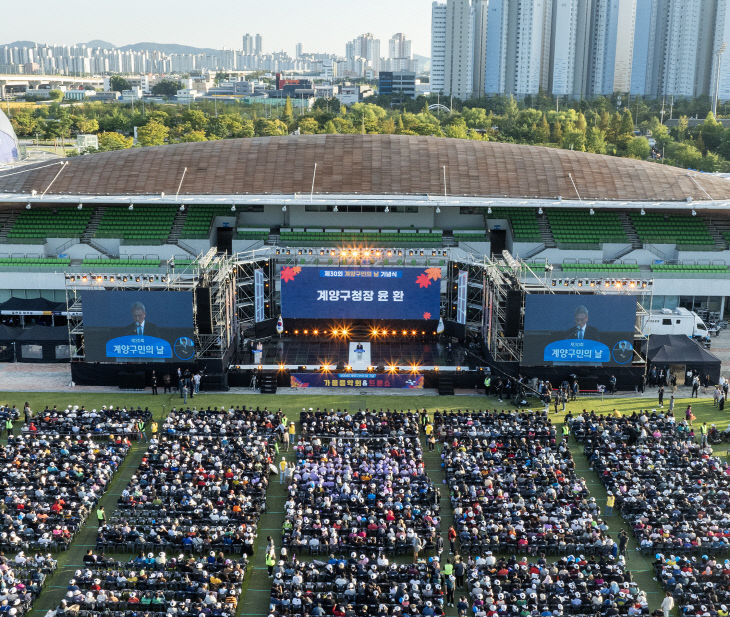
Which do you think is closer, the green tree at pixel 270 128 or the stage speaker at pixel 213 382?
the stage speaker at pixel 213 382

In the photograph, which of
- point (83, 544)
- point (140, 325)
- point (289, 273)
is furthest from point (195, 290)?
point (83, 544)

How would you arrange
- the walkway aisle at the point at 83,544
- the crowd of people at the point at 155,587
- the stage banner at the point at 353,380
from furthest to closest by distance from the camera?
1. the stage banner at the point at 353,380
2. the walkway aisle at the point at 83,544
3. the crowd of people at the point at 155,587

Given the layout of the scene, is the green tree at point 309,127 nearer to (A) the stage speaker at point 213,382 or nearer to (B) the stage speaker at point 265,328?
(B) the stage speaker at point 265,328

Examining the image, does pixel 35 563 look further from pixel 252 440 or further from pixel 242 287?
pixel 242 287

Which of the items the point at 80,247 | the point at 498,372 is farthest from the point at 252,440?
the point at 80,247

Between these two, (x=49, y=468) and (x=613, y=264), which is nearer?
(x=49, y=468)

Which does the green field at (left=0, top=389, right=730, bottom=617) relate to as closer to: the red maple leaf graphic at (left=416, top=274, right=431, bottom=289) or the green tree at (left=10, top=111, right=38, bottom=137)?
the red maple leaf graphic at (left=416, top=274, right=431, bottom=289)

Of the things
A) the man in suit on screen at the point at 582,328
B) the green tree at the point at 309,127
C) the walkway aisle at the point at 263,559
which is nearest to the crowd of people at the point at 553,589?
the walkway aisle at the point at 263,559
